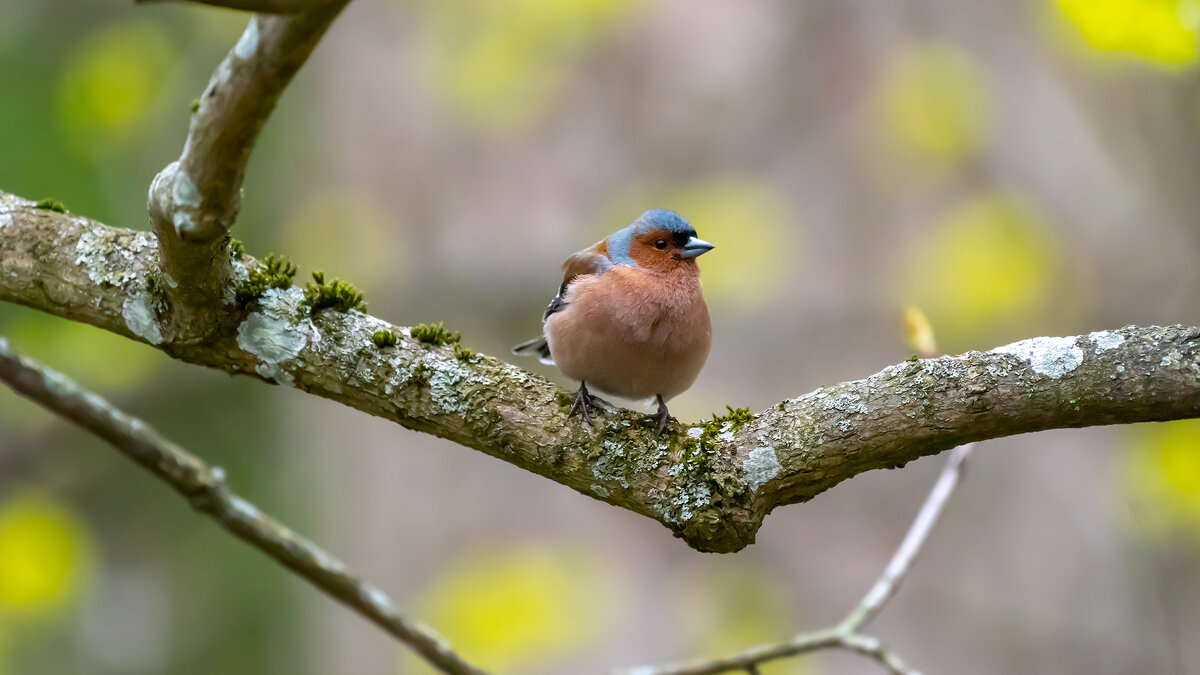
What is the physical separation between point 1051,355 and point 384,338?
6.18ft

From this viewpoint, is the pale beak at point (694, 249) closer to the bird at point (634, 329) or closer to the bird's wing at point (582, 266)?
the bird at point (634, 329)

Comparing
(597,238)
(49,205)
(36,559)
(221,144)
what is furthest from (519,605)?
(221,144)

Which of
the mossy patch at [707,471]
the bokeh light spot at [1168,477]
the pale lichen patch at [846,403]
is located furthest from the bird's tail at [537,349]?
the bokeh light spot at [1168,477]

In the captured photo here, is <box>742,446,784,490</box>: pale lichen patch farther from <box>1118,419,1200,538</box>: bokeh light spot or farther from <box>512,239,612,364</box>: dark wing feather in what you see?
<box>1118,419,1200,538</box>: bokeh light spot

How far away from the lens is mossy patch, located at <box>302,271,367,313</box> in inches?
118

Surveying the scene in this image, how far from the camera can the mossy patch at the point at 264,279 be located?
292cm

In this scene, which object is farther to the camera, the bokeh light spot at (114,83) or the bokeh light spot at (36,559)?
the bokeh light spot at (114,83)

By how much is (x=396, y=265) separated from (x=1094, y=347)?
16.5ft

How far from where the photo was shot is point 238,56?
2.05m

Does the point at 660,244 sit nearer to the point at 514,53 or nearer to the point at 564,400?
the point at 564,400

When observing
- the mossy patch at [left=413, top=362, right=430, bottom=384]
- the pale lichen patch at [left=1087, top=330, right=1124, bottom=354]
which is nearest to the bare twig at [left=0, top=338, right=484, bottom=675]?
the mossy patch at [left=413, top=362, right=430, bottom=384]

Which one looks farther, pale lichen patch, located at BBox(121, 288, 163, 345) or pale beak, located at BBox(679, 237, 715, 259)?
pale beak, located at BBox(679, 237, 715, 259)

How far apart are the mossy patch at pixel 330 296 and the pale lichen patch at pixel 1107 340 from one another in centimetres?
212

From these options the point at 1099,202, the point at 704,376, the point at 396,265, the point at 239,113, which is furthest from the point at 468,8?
the point at 239,113
